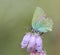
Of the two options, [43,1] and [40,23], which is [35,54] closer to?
[40,23]

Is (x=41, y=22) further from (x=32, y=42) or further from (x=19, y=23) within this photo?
(x=19, y=23)

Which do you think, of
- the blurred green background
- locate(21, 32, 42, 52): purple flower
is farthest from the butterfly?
the blurred green background

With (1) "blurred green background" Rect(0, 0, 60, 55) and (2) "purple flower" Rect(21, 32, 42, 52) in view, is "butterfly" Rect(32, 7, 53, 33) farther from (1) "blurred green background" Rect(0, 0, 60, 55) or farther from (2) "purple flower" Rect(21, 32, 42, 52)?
(1) "blurred green background" Rect(0, 0, 60, 55)

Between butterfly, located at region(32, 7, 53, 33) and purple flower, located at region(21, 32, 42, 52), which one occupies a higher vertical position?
butterfly, located at region(32, 7, 53, 33)

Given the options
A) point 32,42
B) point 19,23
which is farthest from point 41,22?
point 19,23

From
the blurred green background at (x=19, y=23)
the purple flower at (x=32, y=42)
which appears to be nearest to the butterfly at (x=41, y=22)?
the purple flower at (x=32, y=42)

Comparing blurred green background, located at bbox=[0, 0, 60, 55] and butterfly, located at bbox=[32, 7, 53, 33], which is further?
blurred green background, located at bbox=[0, 0, 60, 55]
